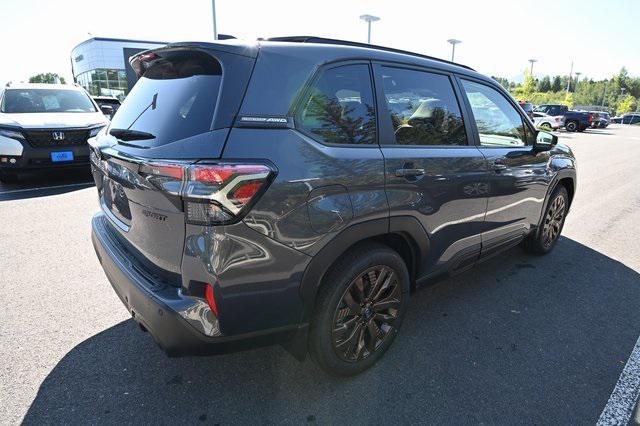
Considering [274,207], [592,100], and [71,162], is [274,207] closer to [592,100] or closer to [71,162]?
[71,162]

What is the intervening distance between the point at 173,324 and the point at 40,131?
610cm

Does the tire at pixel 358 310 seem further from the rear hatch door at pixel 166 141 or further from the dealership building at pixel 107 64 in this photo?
the dealership building at pixel 107 64

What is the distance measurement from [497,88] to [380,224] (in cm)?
200

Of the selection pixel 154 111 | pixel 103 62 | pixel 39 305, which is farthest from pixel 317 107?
pixel 103 62

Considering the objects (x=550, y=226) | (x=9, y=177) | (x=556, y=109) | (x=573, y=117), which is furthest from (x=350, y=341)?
(x=556, y=109)

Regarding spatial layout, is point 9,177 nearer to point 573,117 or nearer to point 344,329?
point 344,329

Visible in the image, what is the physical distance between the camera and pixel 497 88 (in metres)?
3.49

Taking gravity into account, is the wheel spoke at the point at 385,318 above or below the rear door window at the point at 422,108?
below

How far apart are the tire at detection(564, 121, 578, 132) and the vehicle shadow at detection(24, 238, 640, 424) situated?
29.2 meters

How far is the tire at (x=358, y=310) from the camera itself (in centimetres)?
220

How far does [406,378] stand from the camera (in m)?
2.49

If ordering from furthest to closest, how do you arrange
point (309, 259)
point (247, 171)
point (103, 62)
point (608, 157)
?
point (103, 62) → point (608, 157) → point (309, 259) → point (247, 171)

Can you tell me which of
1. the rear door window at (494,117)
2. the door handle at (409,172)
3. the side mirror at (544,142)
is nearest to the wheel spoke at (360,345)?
the door handle at (409,172)

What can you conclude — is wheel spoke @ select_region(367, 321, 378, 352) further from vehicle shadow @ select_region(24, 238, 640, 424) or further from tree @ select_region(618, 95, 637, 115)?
tree @ select_region(618, 95, 637, 115)
